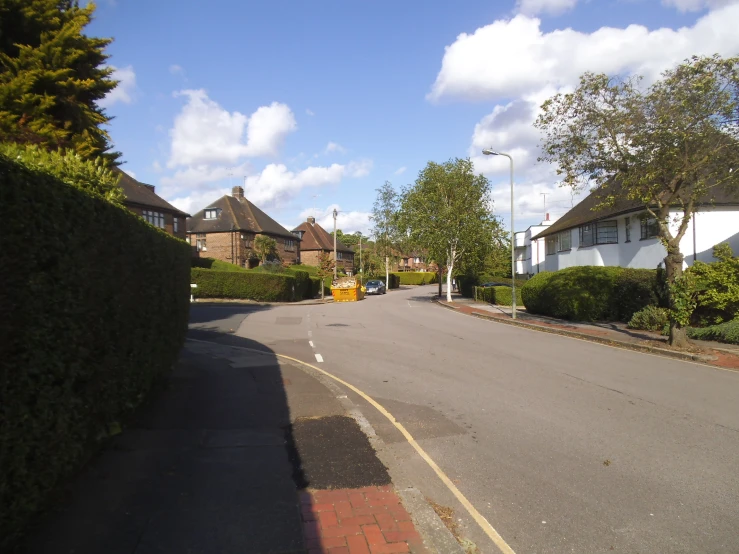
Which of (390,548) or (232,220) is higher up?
(232,220)

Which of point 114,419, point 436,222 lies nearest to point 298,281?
point 436,222

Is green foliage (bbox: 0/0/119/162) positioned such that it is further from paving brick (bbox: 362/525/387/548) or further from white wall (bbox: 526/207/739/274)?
white wall (bbox: 526/207/739/274)

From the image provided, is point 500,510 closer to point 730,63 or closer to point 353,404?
point 353,404

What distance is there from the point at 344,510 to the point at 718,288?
53.9ft

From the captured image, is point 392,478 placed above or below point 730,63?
below

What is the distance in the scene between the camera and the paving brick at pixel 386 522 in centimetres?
395

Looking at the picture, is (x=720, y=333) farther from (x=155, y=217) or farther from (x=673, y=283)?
(x=155, y=217)

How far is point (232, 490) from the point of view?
15.0 ft

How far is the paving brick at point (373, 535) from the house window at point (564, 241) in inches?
1404

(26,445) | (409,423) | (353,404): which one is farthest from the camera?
(353,404)

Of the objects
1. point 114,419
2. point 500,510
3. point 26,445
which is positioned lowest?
point 500,510

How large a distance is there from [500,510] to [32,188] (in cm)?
424

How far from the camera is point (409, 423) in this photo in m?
7.07

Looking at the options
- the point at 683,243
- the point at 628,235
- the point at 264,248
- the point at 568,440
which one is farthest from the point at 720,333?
the point at 264,248
